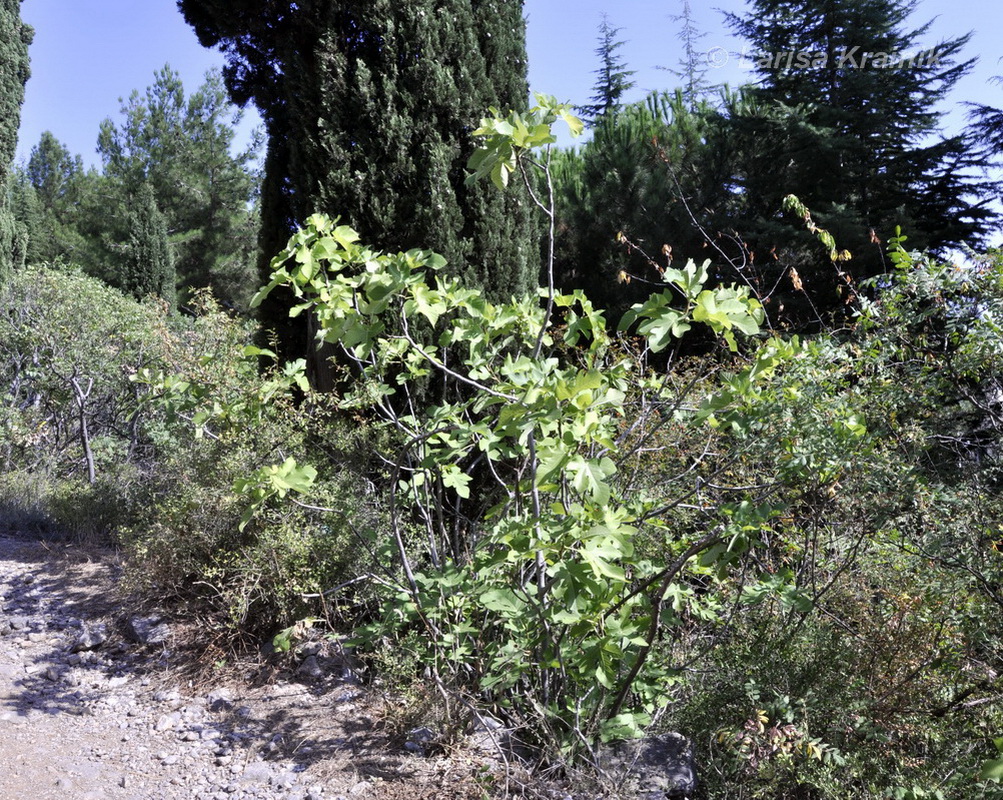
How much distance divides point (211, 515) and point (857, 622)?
9.35 ft

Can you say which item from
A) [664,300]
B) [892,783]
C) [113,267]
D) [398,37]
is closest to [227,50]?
[398,37]

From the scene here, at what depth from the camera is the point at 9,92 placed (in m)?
10.2

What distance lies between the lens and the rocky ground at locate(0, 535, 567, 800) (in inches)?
99.0

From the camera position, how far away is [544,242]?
27.4 feet

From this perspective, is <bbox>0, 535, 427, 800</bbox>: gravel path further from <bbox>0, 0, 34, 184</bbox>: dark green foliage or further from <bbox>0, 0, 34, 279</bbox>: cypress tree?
<bbox>0, 0, 34, 184</bbox>: dark green foliage

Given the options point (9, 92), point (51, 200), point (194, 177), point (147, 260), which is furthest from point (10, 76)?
point (51, 200)

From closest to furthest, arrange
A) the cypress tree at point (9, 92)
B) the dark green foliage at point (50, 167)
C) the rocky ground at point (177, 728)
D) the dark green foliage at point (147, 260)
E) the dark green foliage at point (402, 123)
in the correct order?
1. the rocky ground at point (177, 728)
2. the dark green foliage at point (402, 123)
3. the cypress tree at point (9, 92)
4. the dark green foliage at point (147, 260)
5. the dark green foliage at point (50, 167)

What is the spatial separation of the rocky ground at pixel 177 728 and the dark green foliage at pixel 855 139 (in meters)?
6.56

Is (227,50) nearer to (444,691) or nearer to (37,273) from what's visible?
(37,273)

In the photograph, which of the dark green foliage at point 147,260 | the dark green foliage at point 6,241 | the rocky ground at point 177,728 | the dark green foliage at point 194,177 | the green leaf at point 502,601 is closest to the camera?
the green leaf at point 502,601

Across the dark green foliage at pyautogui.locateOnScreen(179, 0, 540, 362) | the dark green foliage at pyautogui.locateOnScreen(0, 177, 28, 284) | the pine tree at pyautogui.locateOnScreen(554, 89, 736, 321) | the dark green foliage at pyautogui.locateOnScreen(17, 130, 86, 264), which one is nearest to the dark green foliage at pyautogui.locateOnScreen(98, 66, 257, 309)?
the dark green foliage at pyautogui.locateOnScreen(17, 130, 86, 264)

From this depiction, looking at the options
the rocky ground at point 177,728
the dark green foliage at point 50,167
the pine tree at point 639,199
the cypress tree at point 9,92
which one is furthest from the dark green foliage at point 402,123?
the dark green foliage at point 50,167

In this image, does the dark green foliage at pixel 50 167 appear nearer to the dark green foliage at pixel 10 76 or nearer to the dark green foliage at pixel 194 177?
the dark green foliage at pixel 194 177

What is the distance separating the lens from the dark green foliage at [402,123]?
4125 millimetres
